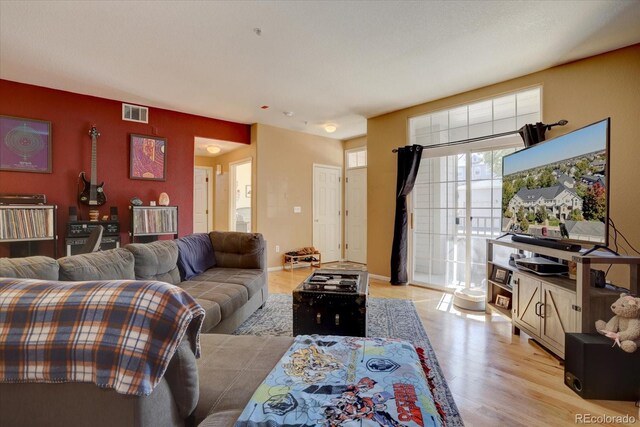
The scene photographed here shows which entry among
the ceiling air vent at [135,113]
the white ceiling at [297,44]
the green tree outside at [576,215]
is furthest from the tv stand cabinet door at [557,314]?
the ceiling air vent at [135,113]

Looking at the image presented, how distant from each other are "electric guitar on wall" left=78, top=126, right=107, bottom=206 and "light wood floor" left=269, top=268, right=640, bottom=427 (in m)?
4.45

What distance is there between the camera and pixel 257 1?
86.1 inches

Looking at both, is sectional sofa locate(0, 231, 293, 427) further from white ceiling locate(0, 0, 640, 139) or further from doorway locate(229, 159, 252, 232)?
doorway locate(229, 159, 252, 232)

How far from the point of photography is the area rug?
2430 millimetres

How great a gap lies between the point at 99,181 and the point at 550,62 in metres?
5.78

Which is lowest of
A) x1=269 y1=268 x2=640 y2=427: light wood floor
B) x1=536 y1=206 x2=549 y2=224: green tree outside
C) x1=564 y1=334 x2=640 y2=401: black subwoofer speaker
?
x1=269 y1=268 x2=640 y2=427: light wood floor

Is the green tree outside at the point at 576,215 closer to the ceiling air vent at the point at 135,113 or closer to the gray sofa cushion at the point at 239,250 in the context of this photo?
the gray sofa cushion at the point at 239,250

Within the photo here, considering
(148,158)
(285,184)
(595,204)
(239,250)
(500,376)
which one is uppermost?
(148,158)

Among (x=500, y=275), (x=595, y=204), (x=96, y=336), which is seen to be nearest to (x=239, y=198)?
(x=500, y=275)

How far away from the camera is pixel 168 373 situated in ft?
2.83

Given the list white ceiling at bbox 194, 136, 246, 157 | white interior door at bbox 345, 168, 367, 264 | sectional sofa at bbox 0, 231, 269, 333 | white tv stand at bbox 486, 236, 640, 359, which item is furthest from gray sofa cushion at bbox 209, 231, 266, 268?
white interior door at bbox 345, 168, 367, 264

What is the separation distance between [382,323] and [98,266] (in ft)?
7.82

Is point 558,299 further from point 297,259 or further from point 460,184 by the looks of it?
point 297,259

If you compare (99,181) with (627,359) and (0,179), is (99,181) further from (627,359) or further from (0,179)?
(627,359)
